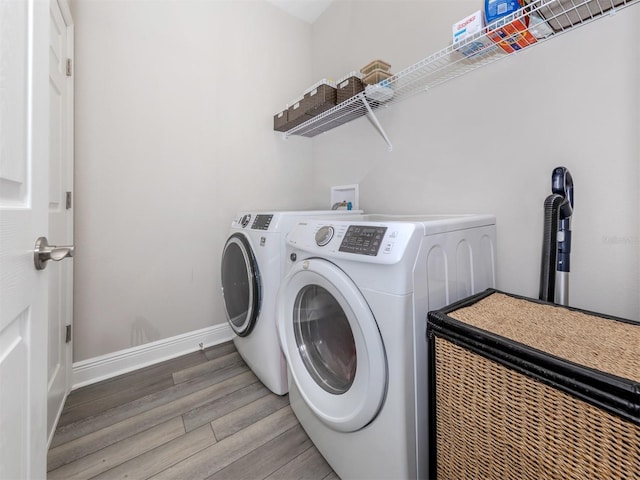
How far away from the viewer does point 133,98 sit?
1.64 meters

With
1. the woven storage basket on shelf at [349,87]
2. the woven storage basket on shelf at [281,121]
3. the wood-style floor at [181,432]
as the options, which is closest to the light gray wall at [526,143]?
the woven storage basket on shelf at [349,87]

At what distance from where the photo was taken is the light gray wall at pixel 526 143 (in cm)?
93

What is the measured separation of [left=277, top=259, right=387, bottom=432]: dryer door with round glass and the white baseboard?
1115mm

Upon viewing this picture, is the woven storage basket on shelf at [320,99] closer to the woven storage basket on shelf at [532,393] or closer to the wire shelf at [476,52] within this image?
the wire shelf at [476,52]

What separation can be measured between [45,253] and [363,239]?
30.4 inches

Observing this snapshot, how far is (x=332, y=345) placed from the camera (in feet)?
3.45

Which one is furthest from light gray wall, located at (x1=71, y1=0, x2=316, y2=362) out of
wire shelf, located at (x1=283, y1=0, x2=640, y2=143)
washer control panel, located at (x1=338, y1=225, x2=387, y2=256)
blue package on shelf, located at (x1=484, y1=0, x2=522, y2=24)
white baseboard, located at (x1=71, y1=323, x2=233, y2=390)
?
blue package on shelf, located at (x1=484, y1=0, x2=522, y2=24)

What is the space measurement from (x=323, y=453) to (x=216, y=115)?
2.11 metres

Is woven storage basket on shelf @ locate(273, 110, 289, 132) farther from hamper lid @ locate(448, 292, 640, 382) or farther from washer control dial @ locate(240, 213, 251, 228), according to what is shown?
hamper lid @ locate(448, 292, 640, 382)

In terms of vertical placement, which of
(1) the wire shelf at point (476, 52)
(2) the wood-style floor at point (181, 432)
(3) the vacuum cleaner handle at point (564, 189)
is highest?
(1) the wire shelf at point (476, 52)

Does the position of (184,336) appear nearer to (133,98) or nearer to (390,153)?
(133,98)

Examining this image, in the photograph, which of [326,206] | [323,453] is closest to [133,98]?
[326,206]

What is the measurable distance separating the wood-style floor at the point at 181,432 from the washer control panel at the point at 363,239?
89cm

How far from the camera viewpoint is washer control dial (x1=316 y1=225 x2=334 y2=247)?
37.5 inches
